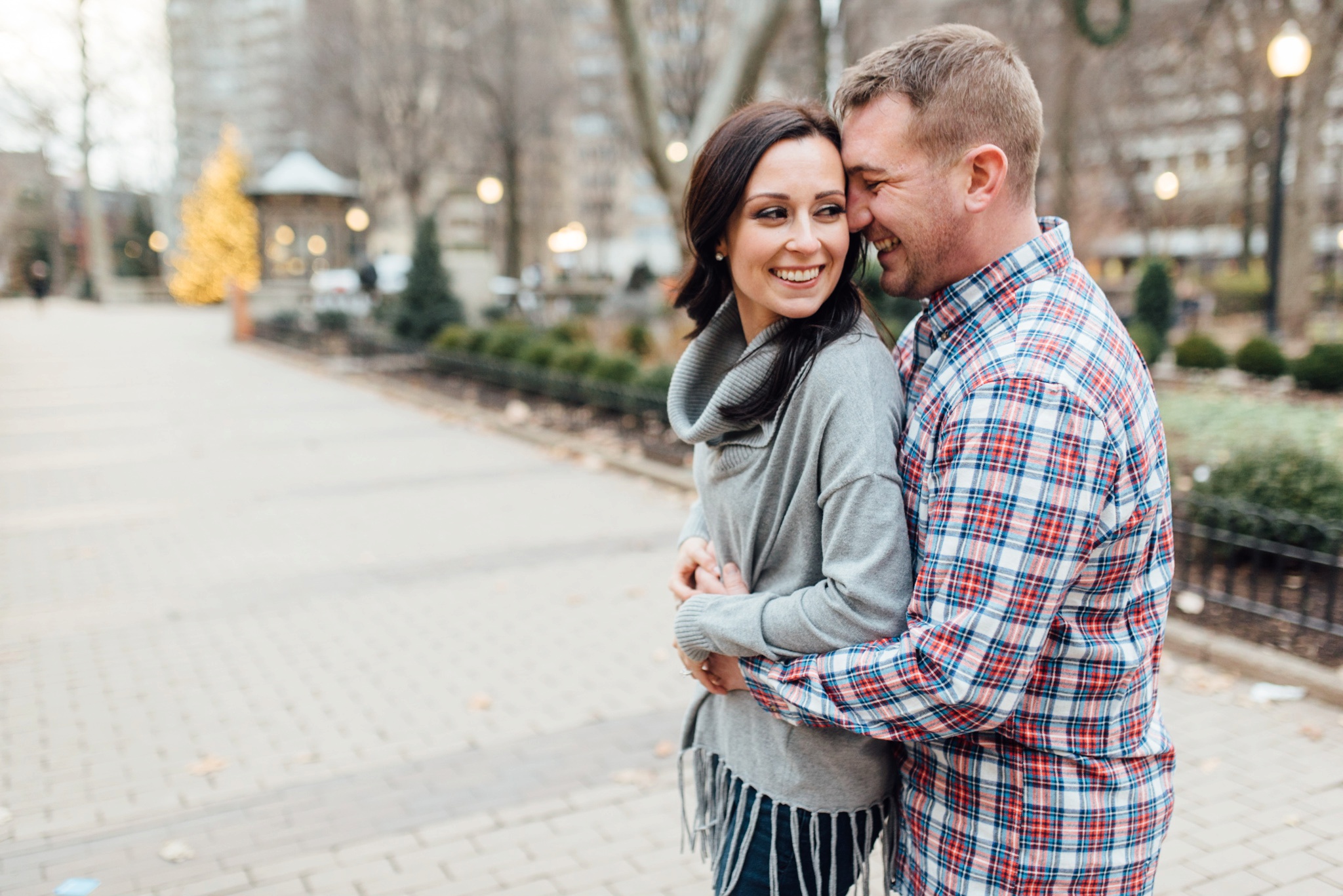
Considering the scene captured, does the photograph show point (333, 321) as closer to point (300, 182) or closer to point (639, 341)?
point (300, 182)

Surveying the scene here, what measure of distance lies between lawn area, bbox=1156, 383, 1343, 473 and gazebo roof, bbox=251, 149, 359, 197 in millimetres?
20527

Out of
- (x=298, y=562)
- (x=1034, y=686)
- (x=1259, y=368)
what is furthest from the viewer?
(x=1259, y=368)

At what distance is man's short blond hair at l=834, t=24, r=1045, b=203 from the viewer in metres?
1.52

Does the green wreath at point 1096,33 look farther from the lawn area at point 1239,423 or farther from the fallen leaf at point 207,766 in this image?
the fallen leaf at point 207,766

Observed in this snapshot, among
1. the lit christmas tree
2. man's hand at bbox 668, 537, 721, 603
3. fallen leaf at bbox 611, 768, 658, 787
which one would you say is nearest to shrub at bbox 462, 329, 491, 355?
fallen leaf at bbox 611, 768, 658, 787

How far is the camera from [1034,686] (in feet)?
5.00

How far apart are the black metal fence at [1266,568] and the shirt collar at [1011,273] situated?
4407 mm

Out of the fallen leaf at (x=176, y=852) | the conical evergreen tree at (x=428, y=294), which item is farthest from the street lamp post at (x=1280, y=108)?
the fallen leaf at (x=176, y=852)

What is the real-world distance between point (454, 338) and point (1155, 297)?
37.7 ft

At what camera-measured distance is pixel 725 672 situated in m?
1.80

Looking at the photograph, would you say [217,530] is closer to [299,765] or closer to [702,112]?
[299,765]

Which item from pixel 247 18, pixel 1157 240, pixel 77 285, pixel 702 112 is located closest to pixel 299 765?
pixel 702 112

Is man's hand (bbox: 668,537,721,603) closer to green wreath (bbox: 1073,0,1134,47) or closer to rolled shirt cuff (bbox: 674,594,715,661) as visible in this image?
rolled shirt cuff (bbox: 674,594,715,661)

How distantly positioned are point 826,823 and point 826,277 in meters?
0.96
